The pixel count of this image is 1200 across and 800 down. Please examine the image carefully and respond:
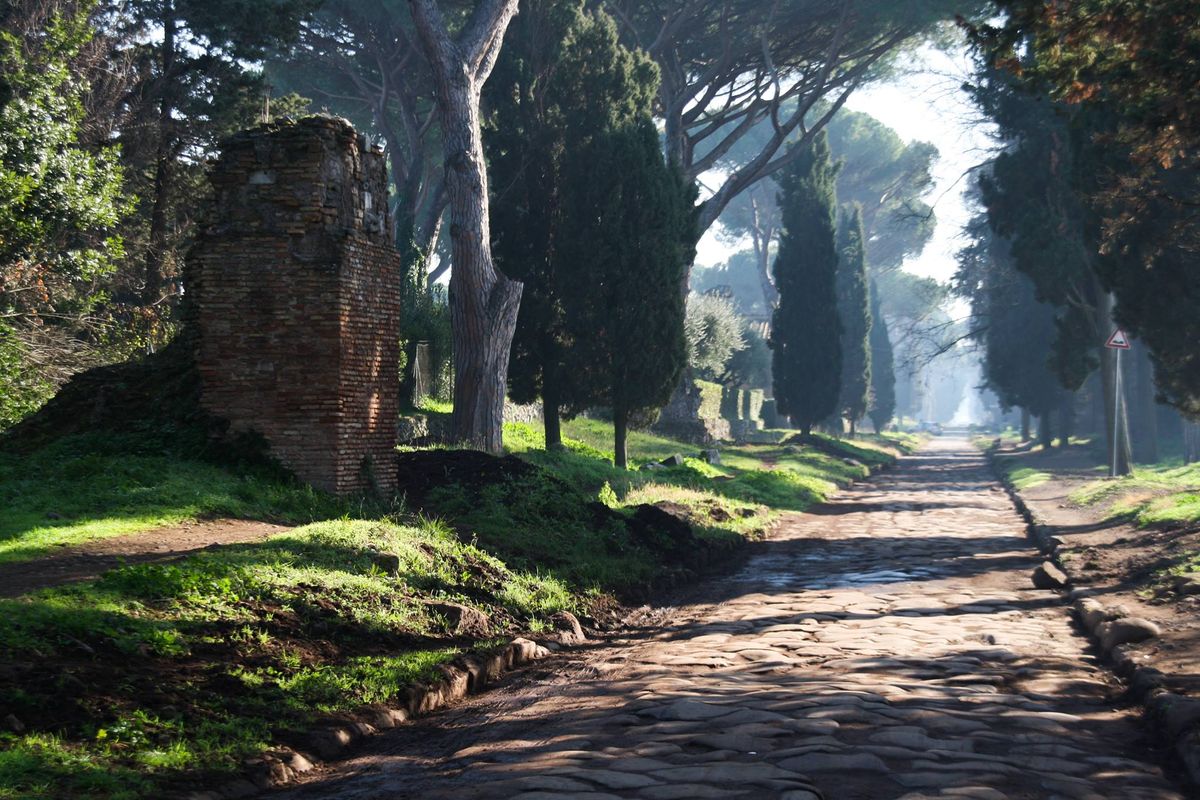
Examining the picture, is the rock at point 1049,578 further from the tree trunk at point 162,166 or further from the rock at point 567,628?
the tree trunk at point 162,166

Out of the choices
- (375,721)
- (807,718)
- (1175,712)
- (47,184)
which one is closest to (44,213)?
(47,184)

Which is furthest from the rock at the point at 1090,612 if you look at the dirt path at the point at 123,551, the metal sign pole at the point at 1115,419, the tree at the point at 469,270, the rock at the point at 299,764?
the metal sign pole at the point at 1115,419

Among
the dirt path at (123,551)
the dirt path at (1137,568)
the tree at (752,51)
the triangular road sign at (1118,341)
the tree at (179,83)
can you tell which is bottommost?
the dirt path at (1137,568)

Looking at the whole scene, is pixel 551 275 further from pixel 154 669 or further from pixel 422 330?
pixel 154 669

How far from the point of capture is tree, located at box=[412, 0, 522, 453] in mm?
20609

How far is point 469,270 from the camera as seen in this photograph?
20.7m

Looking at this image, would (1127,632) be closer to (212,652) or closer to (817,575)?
(817,575)

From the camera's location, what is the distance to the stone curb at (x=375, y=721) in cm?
572

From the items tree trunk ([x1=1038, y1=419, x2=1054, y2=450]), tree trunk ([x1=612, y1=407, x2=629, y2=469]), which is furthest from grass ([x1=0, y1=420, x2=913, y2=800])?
tree trunk ([x1=1038, y1=419, x2=1054, y2=450])

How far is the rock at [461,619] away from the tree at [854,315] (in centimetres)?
4659

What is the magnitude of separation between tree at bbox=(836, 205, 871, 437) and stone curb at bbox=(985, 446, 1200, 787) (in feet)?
140

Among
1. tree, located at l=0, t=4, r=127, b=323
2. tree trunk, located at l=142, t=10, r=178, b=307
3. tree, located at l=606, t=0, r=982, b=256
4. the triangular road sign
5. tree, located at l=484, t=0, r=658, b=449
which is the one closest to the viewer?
tree, located at l=0, t=4, r=127, b=323

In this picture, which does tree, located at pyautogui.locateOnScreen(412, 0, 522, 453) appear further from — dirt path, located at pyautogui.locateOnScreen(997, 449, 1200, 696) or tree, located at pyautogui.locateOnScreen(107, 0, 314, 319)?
dirt path, located at pyautogui.locateOnScreen(997, 449, 1200, 696)

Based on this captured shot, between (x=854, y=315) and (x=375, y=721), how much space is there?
1960 inches
